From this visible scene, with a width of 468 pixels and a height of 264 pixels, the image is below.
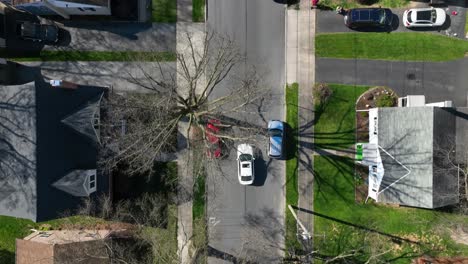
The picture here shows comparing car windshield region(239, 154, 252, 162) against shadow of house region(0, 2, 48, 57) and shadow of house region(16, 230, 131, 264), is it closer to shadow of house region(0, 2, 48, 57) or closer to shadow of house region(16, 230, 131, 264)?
shadow of house region(16, 230, 131, 264)

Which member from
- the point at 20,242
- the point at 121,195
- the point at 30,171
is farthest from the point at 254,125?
the point at 20,242

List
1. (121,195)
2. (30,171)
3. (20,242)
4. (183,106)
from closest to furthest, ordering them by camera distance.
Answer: (30,171), (183,106), (20,242), (121,195)

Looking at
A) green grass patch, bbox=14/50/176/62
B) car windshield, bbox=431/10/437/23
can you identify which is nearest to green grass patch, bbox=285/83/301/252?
green grass patch, bbox=14/50/176/62

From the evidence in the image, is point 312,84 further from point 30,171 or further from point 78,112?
point 30,171

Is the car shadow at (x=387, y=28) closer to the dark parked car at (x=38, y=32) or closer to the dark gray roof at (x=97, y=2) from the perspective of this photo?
the dark gray roof at (x=97, y=2)

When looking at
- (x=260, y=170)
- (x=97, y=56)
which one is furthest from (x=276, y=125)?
(x=97, y=56)

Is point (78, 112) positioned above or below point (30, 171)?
above

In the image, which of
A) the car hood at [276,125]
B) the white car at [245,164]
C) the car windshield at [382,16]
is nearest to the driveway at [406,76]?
the car windshield at [382,16]
